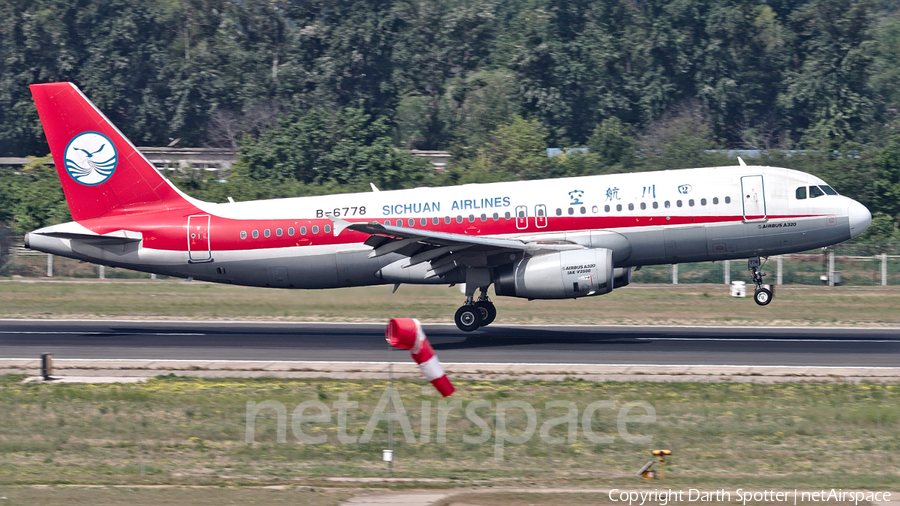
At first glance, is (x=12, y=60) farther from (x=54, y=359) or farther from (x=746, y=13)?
(x=54, y=359)

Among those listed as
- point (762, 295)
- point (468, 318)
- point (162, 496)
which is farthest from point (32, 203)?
point (162, 496)

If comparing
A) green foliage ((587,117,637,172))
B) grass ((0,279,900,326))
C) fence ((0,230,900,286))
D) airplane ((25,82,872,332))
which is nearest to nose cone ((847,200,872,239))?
airplane ((25,82,872,332))

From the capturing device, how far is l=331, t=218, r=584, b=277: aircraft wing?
2812 centimetres

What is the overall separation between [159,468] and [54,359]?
1177 centimetres

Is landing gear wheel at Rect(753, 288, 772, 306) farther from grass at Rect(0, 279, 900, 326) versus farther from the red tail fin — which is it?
the red tail fin

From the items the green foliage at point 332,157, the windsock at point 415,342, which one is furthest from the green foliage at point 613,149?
the windsock at point 415,342

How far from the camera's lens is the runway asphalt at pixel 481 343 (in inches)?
1041

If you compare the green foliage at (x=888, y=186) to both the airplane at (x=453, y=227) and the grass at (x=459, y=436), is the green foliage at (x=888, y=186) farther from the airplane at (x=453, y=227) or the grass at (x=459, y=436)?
the grass at (x=459, y=436)

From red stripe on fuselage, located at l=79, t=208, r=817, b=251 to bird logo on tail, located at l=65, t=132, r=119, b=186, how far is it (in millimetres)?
1372

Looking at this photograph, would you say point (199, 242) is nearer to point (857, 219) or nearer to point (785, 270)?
point (857, 219)

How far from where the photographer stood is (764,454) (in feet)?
55.9

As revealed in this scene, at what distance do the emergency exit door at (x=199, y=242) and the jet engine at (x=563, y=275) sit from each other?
943 centimetres

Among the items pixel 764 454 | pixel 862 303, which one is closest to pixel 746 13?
pixel 862 303

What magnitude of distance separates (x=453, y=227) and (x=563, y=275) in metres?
4.10
